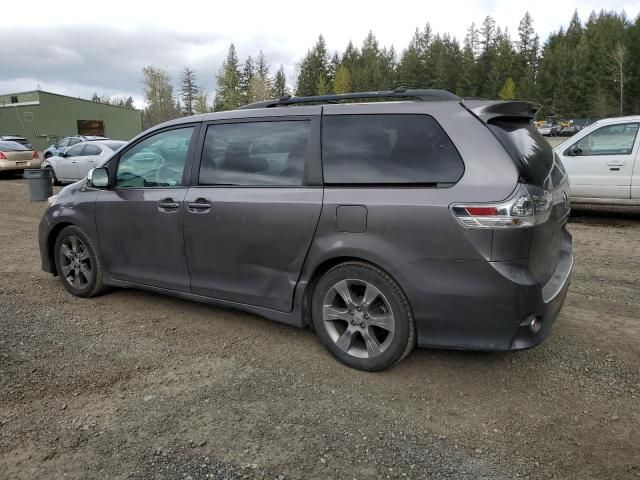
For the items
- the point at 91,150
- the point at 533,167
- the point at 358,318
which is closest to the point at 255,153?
the point at 358,318

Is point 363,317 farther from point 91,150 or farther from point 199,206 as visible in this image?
point 91,150

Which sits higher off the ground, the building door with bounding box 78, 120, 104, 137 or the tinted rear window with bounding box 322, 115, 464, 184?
the building door with bounding box 78, 120, 104, 137

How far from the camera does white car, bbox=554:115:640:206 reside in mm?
8320

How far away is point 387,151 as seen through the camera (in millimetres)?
3240

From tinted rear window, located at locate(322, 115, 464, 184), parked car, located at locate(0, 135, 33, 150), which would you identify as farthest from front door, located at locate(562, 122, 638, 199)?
parked car, located at locate(0, 135, 33, 150)

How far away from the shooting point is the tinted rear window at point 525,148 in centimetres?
298

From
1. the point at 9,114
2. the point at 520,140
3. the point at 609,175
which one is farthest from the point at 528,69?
the point at 520,140

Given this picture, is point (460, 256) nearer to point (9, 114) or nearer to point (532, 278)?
point (532, 278)

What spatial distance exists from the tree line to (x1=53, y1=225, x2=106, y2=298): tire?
72.0 m

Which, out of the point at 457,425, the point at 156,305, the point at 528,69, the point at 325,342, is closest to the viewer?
the point at 457,425

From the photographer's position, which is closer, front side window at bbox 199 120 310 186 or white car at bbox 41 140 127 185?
front side window at bbox 199 120 310 186

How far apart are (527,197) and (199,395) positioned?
228cm

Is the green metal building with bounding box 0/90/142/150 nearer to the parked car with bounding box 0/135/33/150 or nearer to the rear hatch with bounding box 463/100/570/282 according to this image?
the parked car with bounding box 0/135/33/150

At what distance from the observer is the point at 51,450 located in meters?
2.59
